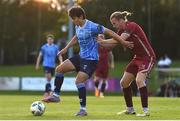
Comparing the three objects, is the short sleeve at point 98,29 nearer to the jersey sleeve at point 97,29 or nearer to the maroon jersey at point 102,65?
the jersey sleeve at point 97,29

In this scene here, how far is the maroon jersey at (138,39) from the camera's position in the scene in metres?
13.2

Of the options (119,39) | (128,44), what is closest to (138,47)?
(128,44)

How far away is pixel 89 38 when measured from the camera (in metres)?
13.3

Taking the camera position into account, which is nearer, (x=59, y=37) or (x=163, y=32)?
(x=163, y=32)

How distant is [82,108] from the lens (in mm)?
13156

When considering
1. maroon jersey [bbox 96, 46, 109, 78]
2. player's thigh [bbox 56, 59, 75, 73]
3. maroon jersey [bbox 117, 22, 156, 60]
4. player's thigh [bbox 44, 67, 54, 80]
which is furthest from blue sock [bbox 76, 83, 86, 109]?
maroon jersey [bbox 96, 46, 109, 78]

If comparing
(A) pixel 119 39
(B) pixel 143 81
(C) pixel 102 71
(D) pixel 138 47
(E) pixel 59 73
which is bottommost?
(B) pixel 143 81

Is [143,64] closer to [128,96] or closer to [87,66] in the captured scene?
[128,96]

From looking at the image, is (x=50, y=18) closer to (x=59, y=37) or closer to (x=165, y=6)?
(x=59, y=37)

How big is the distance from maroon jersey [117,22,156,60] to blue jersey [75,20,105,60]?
1.83 feet

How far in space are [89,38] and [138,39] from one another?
1.07 metres

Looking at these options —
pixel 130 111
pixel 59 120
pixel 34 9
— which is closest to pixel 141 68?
pixel 130 111

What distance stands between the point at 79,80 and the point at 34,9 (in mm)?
78656

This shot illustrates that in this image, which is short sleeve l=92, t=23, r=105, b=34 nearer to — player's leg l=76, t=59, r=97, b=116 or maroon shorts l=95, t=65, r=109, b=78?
player's leg l=76, t=59, r=97, b=116
